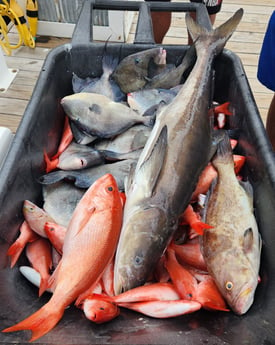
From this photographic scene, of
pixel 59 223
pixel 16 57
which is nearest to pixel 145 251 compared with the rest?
pixel 59 223

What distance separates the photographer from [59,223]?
40.3 inches

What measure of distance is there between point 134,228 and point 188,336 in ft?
0.91

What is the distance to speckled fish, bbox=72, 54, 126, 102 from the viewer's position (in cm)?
136

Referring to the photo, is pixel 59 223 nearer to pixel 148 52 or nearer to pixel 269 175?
pixel 269 175

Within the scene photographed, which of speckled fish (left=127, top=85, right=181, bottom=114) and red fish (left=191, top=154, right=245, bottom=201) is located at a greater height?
speckled fish (left=127, top=85, right=181, bottom=114)

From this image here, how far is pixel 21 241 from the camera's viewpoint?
3.06ft

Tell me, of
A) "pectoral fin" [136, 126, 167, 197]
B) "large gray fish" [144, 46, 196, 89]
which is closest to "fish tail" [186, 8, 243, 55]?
"large gray fish" [144, 46, 196, 89]

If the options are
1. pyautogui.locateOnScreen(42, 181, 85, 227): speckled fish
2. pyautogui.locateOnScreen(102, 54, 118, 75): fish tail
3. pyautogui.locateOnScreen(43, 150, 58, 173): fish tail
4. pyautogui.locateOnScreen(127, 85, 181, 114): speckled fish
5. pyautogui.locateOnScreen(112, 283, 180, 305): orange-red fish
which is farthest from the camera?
pyautogui.locateOnScreen(102, 54, 118, 75): fish tail

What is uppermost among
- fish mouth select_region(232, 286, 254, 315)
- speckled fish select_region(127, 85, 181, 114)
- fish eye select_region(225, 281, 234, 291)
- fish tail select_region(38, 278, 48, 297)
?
speckled fish select_region(127, 85, 181, 114)

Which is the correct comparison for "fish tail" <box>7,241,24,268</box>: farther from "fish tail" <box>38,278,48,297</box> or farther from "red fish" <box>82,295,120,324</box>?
"red fish" <box>82,295,120,324</box>

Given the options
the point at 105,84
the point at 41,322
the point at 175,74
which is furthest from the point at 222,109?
the point at 41,322

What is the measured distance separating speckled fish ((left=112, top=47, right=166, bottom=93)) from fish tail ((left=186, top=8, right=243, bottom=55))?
15cm

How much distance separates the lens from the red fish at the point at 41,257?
88 centimetres

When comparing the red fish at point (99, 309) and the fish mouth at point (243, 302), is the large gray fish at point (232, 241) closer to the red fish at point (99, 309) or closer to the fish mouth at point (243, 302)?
the fish mouth at point (243, 302)
